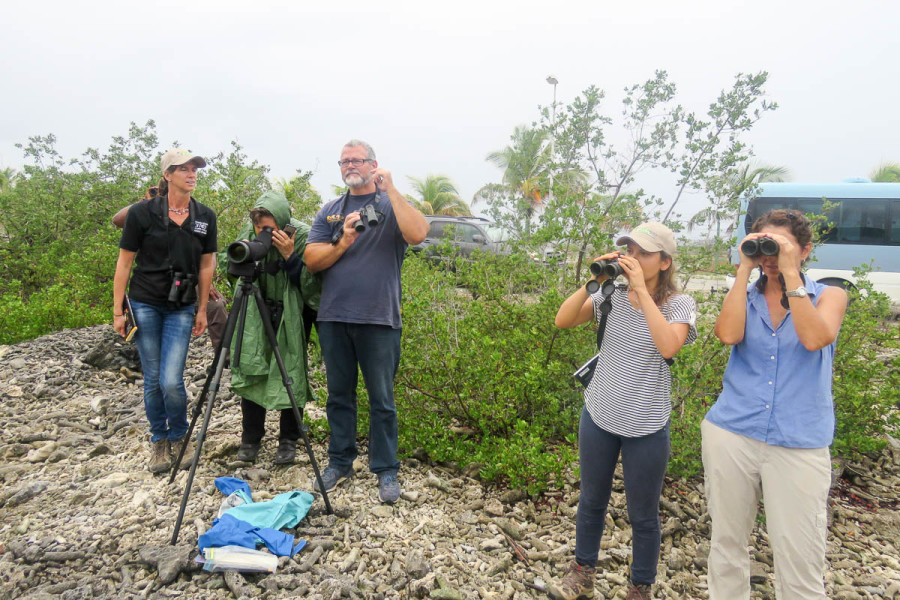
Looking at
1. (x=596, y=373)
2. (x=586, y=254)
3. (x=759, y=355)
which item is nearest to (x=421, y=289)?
(x=586, y=254)

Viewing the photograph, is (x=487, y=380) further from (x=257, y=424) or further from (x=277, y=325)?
(x=257, y=424)

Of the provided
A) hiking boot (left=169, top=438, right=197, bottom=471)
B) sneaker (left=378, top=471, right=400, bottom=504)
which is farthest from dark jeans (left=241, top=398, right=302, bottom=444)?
sneaker (left=378, top=471, right=400, bottom=504)

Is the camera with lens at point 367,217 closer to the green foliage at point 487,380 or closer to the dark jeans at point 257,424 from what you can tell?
the green foliage at point 487,380

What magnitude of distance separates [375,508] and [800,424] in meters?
2.12

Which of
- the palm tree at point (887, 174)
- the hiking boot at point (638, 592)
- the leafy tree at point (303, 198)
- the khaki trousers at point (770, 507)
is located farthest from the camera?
the palm tree at point (887, 174)

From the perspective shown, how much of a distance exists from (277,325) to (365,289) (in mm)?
718

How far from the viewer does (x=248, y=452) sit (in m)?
3.43

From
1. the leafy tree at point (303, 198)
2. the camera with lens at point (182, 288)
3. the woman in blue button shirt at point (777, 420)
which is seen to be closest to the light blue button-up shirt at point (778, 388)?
the woman in blue button shirt at point (777, 420)

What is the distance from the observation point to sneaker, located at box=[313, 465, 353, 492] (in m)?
3.12

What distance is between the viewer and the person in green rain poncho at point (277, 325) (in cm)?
320

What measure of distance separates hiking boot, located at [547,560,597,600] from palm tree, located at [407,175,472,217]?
29.0 metres

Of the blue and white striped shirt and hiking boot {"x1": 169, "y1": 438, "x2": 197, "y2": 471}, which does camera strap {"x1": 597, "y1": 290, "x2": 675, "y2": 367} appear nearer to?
the blue and white striped shirt

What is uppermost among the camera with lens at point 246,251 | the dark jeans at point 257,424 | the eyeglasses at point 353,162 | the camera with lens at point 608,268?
the eyeglasses at point 353,162

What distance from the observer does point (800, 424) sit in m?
2.00
